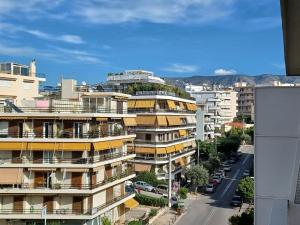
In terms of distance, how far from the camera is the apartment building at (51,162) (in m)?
25.8

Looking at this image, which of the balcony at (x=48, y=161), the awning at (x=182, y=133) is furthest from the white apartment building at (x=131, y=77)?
the balcony at (x=48, y=161)

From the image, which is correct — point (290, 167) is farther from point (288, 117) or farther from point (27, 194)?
point (27, 194)

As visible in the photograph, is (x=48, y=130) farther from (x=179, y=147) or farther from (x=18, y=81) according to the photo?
(x=179, y=147)

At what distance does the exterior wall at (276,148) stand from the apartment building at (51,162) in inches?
762

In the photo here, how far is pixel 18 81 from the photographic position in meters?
35.7

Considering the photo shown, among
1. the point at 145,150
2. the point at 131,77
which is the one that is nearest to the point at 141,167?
the point at 145,150

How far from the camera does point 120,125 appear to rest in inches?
1220

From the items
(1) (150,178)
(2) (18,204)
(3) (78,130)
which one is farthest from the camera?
(1) (150,178)

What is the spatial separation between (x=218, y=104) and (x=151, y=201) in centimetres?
6510

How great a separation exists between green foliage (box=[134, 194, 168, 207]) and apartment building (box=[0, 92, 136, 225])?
39.7 feet

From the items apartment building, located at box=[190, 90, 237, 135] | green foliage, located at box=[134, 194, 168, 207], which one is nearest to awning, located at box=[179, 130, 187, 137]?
green foliage, located at box=[134, 194, 168, 207]

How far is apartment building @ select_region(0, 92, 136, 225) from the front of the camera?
2581cm

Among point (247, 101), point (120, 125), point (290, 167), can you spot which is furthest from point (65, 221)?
point (247, 101)

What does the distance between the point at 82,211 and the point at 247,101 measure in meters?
115
